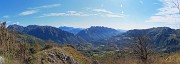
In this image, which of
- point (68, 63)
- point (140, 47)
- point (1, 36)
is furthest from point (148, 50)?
point (68, 63)

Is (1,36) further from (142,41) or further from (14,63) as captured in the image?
(142,41)

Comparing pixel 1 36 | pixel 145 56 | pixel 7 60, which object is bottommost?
pixel 145 56

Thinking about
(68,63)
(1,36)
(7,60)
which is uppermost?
(1,36)

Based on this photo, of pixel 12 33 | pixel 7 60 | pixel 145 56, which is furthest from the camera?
pixel 145 56

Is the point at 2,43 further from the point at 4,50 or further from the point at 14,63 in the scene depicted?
the point at 14,63

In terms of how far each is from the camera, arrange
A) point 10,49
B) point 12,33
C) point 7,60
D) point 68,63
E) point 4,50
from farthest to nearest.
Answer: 1. point 68,63
2. point 12,33
3. point 10,49
4. point 4,50
5. point 7,60

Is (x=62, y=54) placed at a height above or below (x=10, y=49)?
below

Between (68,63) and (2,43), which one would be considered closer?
(2,43)

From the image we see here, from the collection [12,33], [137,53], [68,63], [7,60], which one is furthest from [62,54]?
[7,60]

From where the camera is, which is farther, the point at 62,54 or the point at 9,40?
the point at 62,54
